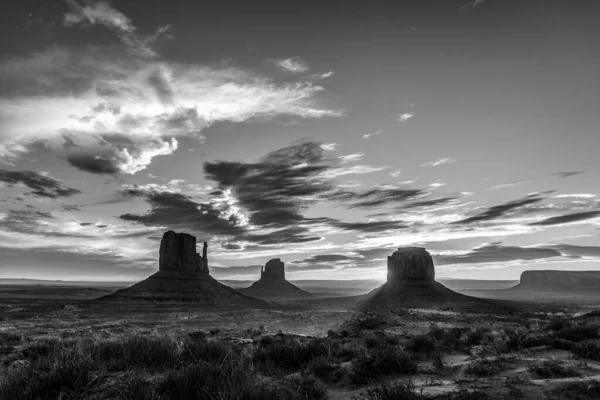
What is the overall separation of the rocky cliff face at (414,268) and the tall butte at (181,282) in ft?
128

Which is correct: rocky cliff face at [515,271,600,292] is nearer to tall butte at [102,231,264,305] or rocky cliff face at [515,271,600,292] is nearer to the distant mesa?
the distant mesa

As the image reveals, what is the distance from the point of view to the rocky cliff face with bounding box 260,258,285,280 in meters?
176

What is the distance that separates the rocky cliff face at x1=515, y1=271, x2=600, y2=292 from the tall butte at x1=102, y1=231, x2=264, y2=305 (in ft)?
566

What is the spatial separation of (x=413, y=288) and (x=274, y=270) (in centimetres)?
10251

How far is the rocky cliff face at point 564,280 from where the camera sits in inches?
6703

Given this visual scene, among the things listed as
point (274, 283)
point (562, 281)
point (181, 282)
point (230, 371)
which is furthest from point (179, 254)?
point (562, 281)

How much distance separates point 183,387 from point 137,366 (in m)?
2.64

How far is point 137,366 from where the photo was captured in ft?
24.5

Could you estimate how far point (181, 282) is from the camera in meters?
89.9

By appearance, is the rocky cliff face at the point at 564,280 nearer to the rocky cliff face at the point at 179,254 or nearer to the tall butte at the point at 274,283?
the tall butte at the point at 274,283

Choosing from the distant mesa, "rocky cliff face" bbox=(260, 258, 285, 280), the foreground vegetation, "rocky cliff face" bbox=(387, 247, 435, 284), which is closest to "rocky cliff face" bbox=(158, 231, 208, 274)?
"rocky cliff face" bbox=(387, 247, 435, 284)

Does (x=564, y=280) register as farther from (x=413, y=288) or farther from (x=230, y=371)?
(x=230, y=371)

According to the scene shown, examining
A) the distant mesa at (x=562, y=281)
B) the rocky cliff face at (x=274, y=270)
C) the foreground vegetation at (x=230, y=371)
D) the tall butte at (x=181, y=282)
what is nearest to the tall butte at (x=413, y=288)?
the tall butte at (x=181, y=282)

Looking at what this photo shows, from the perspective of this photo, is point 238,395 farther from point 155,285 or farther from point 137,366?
point 155,285
